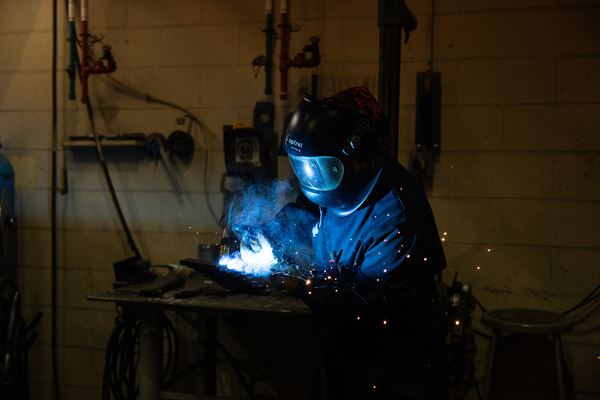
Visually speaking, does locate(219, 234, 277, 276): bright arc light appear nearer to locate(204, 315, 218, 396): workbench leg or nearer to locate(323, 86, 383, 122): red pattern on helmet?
locate(323, 86, 383, 122): red pattern on helmet

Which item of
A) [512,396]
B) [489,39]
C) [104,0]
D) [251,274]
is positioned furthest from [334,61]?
[512,396]

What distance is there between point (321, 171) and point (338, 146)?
10 centimetres

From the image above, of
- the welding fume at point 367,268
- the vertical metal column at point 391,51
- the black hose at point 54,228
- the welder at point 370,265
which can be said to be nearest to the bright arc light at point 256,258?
the welding fume at point 367,268

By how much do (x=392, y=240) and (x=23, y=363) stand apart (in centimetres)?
233

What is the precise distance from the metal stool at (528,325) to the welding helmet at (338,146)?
3.59ft

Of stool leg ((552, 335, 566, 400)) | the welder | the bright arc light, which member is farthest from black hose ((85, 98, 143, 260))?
stool leg ((552, 335, 566, 400))

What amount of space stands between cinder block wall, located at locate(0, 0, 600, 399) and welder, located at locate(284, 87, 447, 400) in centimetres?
119

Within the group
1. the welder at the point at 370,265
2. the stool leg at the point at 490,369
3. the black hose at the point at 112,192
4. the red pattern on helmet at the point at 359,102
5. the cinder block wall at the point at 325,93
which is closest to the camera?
the welder at the point at 370,265

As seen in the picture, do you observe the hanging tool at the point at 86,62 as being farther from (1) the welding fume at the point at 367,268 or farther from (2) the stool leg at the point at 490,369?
(2) the stool leg at the point at 490,369

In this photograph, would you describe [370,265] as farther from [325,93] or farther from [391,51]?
[325,93]

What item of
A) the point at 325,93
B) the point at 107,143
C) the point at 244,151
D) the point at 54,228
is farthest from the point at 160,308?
the point at 325,93

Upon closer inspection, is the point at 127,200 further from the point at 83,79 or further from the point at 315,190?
the point at 315,190

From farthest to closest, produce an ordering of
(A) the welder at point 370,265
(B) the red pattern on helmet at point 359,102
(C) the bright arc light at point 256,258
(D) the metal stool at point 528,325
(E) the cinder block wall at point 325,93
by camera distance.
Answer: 1. (E) the cinder block wall at point 325,93
2. (D) the metal stool at point 528,325
3. (C) the bright arc light at point 256,258
4. (B) the red pattern on helmet at point 359,102
5. (A) the welder at point 370,265

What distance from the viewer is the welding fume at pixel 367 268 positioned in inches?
67.6
